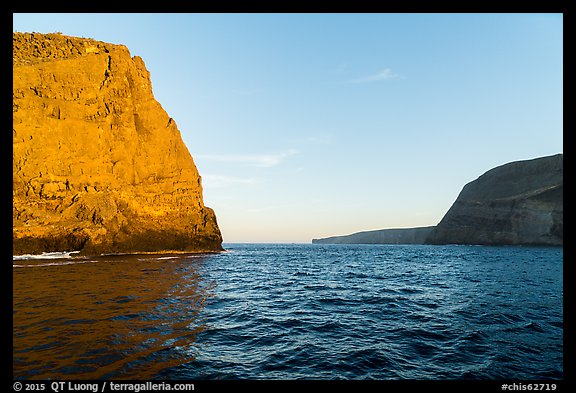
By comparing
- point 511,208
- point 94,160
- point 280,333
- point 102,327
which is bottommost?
point 280,333

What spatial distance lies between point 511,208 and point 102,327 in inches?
4760

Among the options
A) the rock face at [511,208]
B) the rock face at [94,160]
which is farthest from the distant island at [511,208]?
the rock face at [94,160]

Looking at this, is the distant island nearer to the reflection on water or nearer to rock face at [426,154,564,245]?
rock face at [426,154,564,245]

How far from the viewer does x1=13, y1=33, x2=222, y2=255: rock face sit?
131 ft

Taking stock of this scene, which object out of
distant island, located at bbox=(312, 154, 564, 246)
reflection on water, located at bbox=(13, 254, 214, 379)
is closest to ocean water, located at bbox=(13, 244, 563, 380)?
reflection on water, located at bbox=(13, 254, 214, 379)

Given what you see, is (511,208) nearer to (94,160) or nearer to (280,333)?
(280,333)

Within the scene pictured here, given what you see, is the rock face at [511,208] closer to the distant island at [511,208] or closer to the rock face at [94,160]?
the distant island at [511,208]

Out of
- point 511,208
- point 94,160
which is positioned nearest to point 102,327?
point 94,160

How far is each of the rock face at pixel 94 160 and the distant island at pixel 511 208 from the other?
3875 inches

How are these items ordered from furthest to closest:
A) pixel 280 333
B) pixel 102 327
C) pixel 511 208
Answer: pixel 511 208
pixel 280 333
pixel 102 327

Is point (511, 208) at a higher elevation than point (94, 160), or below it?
below

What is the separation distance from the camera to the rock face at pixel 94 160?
40.0m

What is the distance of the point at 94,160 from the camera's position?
45.6 m
